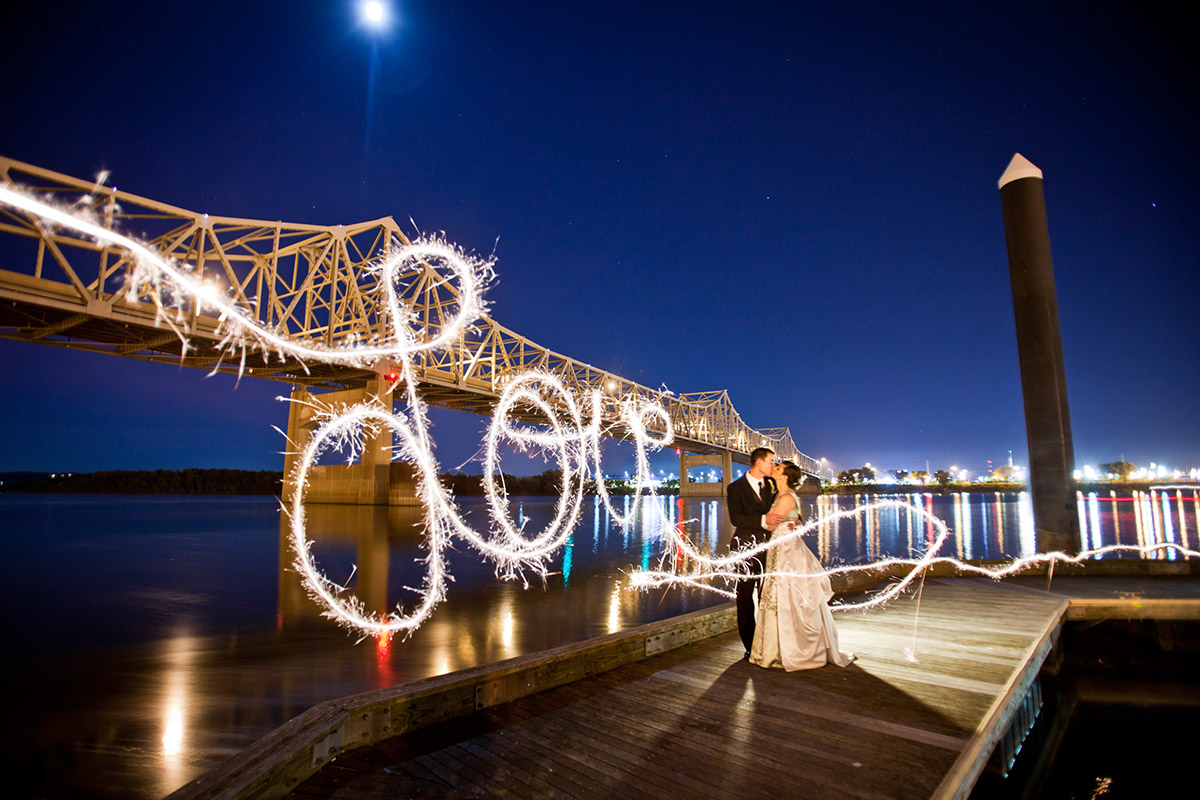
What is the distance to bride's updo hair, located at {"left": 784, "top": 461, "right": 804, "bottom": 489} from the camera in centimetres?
502

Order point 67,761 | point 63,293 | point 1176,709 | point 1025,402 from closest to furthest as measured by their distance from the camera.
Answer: point 67,761
point 1176,709
point 1025,402
point 63,293

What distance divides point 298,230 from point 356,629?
36.9 meters

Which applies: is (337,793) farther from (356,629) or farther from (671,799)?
(356,629)

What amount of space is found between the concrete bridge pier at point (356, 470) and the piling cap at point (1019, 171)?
111 ft

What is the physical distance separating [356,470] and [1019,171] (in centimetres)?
4313

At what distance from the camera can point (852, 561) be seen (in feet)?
62.4

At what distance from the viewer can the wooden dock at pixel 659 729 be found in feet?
9.48

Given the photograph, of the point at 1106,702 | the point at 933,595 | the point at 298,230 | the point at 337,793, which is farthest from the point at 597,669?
the point at 298,230

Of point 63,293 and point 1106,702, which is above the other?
point 63,293

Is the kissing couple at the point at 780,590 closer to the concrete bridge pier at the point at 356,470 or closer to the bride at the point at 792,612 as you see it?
the bride at the point at 792,612

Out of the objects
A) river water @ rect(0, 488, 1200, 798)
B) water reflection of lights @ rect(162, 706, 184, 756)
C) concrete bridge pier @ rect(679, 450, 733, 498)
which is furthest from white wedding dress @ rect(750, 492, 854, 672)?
concrete bridge pier @ rect(679, 450, 733, 498)

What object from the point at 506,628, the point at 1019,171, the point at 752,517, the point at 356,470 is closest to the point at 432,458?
the point at 506,628

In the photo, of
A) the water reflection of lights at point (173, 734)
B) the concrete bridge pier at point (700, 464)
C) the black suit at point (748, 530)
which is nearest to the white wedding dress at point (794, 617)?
the black suit at point (748, 530)

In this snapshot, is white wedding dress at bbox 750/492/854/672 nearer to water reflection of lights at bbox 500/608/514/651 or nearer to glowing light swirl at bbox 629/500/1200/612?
glowing light swirl at bbox 629/500/1200/612
